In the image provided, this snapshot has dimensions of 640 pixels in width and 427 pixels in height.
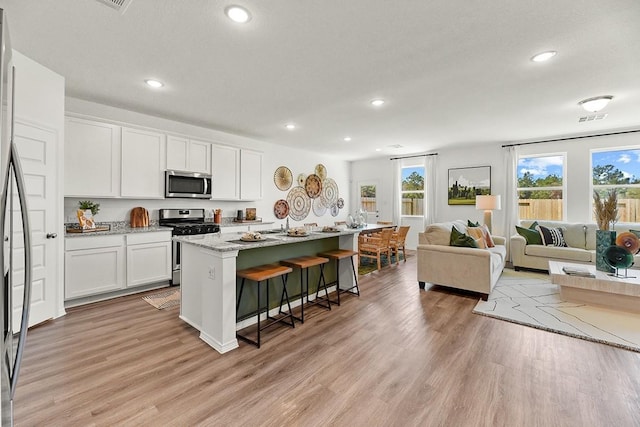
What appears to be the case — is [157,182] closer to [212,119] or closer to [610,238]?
[212,119]

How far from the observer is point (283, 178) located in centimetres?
654

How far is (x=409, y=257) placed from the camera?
653cm

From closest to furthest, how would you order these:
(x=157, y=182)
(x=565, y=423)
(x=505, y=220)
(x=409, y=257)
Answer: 1. (x=565, y=423)
2. (x=157, y=182)
3. (x=505, y=220)
4. (x=409, y=257)

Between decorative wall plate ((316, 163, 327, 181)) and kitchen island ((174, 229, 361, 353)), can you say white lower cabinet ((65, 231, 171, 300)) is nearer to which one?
kitchen island ((174, 229, 361, 353))

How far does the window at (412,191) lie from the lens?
747cm

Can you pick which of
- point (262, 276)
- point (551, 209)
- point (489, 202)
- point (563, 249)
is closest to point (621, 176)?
point (551, 209)

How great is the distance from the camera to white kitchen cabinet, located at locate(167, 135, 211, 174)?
14.3 feet

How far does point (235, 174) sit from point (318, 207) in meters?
2.76

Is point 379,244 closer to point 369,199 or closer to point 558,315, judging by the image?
point 558,315

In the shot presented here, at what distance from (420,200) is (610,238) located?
4.11 metres

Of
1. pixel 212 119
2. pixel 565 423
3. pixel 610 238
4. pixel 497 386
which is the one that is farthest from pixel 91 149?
pixel 610 238

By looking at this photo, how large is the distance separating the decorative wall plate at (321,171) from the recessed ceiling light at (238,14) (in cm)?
541

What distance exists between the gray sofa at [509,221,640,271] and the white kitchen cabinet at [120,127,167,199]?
20.2 ft

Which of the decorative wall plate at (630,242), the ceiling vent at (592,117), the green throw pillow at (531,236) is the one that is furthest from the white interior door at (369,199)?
the decorative wall plate at (630,242)
